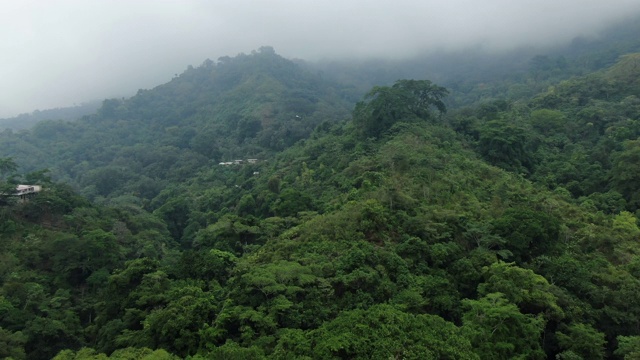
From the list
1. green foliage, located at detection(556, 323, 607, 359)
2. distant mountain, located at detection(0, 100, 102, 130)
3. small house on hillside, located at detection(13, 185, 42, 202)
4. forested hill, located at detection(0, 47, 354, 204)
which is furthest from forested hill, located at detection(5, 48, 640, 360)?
distant mountain, located at detection(0, 100, 102, 130)

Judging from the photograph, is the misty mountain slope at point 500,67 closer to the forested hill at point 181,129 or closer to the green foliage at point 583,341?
the forested hill at point 181,129

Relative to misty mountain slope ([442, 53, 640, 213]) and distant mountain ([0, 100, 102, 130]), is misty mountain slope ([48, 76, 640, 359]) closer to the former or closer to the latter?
misty mountain slope ([442, 53, 640, 213])

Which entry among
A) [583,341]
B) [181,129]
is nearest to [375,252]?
[583,341]

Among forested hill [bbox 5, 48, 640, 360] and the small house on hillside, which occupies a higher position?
the small house on hillside

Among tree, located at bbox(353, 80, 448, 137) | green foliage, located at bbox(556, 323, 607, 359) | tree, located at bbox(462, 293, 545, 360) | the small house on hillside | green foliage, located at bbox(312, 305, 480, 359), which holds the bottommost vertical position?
green foliage, located at bbox(556, 323, 607, 359)

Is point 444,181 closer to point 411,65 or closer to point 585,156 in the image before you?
point 585,156

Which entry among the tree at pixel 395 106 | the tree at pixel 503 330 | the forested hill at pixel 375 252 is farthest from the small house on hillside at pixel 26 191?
the tree at pixel 503 330

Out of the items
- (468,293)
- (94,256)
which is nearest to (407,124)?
(468,293)
